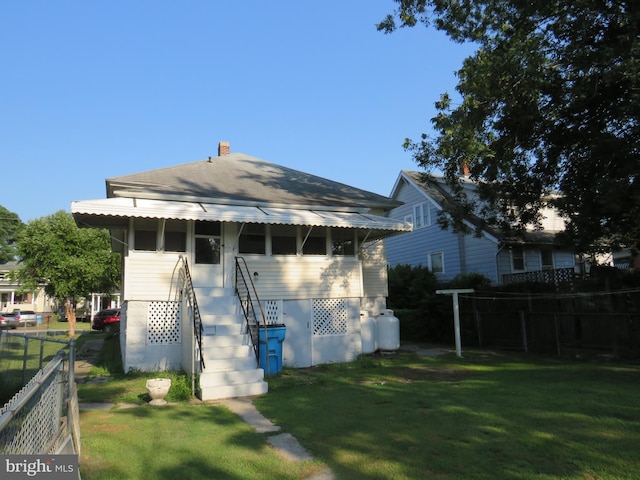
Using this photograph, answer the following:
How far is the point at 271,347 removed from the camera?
10.6 m

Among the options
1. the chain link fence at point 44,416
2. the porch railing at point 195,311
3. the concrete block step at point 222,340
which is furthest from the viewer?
the concrete block step at point 222,340

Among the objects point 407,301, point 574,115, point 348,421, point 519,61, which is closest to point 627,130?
point 574,115

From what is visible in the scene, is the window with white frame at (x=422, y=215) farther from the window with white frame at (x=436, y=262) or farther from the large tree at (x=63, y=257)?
the large tree at (x=63, y=257)

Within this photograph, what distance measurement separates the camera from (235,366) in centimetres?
927

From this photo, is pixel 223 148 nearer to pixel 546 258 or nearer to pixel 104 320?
pixel 546 258

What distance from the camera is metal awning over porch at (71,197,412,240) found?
1016 centimetres

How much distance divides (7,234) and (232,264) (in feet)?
225

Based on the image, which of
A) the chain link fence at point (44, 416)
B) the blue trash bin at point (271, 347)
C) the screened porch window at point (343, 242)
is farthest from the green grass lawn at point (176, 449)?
the screened porch window at point (343, 242)

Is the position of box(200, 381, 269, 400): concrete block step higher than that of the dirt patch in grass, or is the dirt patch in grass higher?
box(200, 381, 269, 400): concrete block step

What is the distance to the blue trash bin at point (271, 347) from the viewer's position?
10477mm

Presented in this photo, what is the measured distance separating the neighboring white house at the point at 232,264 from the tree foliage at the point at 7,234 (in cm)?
6258

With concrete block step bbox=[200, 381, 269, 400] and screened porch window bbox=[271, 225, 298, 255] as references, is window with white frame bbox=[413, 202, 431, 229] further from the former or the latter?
Answer: concrete block step bbox=[200, 381, 269, 400]

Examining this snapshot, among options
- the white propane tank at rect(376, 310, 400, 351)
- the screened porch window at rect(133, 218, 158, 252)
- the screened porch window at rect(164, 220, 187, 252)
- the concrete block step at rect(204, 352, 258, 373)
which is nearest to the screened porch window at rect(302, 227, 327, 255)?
the white propane tank at rect(376, 310, 400, 351)

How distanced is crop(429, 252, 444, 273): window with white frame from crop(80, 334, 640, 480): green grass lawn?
13668 mm
